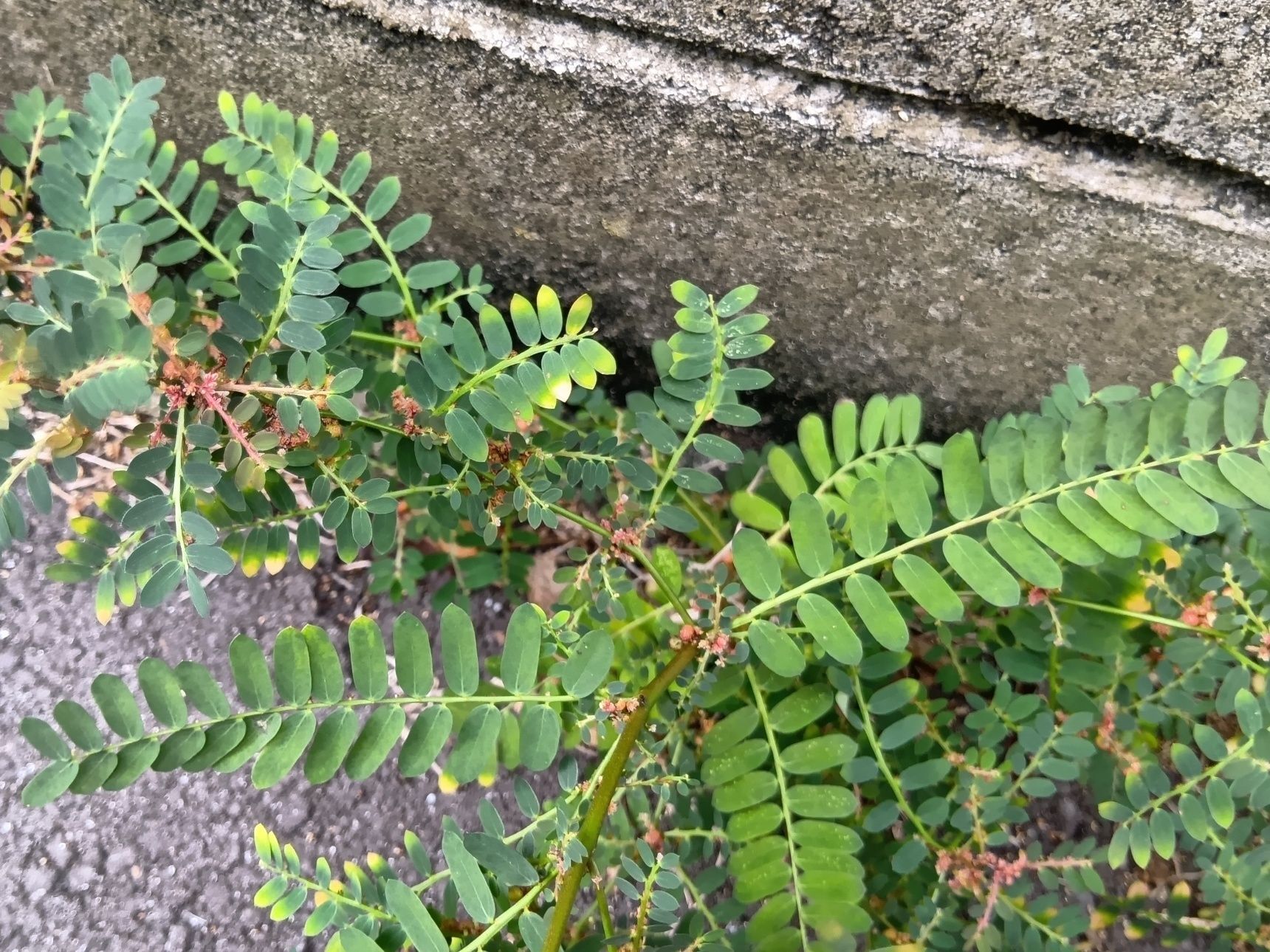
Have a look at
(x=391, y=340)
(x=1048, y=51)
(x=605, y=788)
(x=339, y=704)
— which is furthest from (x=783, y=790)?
(x=1048, y=51)

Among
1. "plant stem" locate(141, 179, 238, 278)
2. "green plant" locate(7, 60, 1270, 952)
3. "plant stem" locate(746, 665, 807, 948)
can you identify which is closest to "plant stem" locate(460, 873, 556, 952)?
"green plant" locate(7, 60, 1270, 952)

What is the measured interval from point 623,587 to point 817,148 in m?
0.61

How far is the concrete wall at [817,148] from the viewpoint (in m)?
0.95

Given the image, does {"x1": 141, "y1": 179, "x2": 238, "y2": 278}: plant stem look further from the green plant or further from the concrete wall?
the concrete wall

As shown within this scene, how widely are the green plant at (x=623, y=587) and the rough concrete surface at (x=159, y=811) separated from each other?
7.4 inches

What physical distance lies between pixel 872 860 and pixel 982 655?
349 millimetres

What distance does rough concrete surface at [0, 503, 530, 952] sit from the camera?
1248mm

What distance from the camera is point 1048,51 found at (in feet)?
3.01

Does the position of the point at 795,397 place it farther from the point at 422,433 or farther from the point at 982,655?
the point at 422,433

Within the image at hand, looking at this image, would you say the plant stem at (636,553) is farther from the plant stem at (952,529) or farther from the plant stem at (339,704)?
the plant stem at (339,704)

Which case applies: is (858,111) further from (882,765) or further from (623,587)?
(882,765)

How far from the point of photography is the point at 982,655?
4.14 ft

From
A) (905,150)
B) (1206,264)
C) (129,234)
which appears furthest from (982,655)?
(129,234)

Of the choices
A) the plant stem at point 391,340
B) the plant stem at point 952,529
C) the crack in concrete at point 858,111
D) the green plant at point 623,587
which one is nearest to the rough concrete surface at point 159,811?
the green plant at point 623,587
